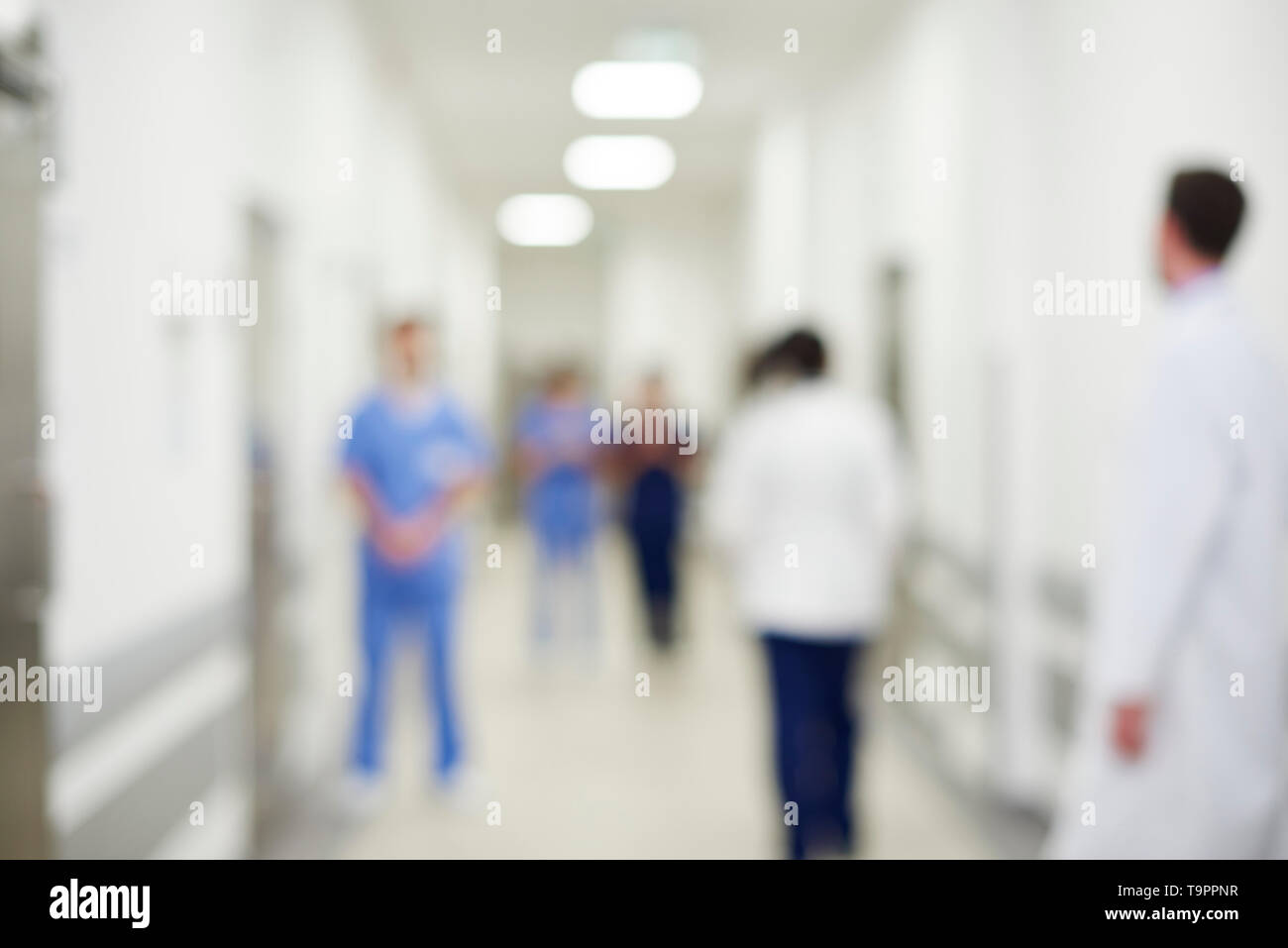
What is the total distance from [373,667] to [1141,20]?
2745 millimetres

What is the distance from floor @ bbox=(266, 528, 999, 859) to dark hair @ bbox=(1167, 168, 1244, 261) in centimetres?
158

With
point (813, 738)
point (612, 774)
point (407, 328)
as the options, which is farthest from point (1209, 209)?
point (612, 774)

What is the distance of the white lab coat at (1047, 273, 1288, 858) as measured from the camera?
67.0 inches

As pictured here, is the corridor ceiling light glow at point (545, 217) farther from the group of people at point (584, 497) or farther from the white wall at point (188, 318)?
the white wall at point (188, 318)

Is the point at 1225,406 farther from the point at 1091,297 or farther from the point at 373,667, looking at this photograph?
the point at 373,667

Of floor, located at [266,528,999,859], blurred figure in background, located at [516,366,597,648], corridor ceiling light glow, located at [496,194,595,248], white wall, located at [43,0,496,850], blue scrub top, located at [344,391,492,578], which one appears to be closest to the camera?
white wall, located at [43,0,496,850]

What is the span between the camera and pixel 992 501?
3.79 m

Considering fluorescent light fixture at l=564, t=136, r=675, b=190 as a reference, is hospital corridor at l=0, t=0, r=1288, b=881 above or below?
below

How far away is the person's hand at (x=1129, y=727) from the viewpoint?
5.68 ft
